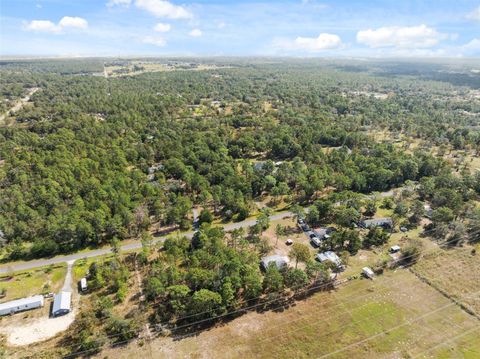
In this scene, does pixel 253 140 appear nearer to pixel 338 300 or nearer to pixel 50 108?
pixel 338 300

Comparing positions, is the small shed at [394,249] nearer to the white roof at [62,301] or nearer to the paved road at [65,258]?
the paved road at [65,258]

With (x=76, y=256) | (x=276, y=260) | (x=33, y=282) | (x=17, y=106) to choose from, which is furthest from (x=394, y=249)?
(x=17, y=106)

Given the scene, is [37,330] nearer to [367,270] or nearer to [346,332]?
[346,332]

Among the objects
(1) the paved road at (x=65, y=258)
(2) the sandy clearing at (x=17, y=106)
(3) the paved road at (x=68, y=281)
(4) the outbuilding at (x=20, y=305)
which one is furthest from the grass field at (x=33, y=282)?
(2) the sandy clearing at (x=17, y=106)

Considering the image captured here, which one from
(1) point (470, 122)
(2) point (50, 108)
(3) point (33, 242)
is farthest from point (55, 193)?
(1) point (470, 122)

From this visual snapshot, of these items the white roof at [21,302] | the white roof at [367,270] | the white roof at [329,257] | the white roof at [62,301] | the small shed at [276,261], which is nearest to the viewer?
the white roof at [62,301]

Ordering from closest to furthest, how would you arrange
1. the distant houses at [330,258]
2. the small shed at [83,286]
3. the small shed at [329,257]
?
the small shed at [83,286], the distant houses at [330,258], the small shed at [329,257]
